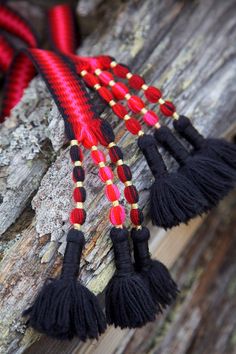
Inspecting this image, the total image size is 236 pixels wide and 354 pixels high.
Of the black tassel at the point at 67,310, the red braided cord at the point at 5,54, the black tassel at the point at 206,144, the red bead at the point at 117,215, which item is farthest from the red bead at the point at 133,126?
the red braided cord at the point at 5,54

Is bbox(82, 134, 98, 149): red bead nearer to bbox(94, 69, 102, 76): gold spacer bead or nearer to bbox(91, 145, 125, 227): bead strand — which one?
bbox(91, 145, 125, 227): bead strand

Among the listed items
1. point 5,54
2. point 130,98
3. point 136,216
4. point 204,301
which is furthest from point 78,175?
point 204,301

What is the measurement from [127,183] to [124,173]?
0.9 inches

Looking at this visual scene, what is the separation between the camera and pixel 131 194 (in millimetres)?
1109

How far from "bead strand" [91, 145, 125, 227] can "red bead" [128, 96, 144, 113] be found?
165mm

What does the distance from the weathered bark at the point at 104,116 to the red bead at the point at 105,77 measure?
0.08 m

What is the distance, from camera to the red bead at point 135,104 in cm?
122

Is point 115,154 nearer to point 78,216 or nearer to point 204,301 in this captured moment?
point 78,216

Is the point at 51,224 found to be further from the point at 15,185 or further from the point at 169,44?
the point at 169,44

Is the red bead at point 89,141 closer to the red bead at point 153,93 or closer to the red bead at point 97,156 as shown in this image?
the red bead at point 97,156

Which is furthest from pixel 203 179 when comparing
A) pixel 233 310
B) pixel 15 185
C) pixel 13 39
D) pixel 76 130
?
pixel 13 39

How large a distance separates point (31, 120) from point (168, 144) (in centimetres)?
35

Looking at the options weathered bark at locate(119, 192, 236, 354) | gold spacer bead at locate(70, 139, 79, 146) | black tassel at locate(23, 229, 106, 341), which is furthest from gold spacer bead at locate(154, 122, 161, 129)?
weathered bark at locate(119, 192, 236, 354)

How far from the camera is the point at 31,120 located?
124 cm
